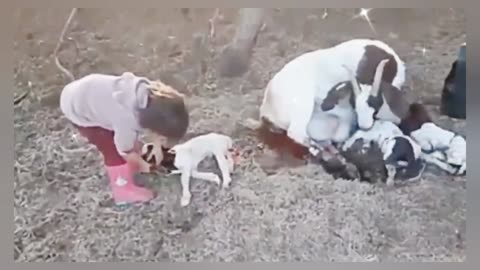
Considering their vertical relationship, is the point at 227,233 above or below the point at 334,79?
below

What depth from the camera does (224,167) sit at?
126 centimetres

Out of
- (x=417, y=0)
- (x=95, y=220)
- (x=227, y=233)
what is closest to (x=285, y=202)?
(x=227, y=233)

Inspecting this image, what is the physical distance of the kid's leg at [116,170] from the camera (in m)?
1.26

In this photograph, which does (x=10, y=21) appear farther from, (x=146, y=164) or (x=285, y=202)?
(x=285, y=202)

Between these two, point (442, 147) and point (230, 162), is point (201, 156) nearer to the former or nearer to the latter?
point (230, 162)

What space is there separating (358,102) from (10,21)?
0.73m

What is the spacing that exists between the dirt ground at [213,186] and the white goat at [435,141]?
22 mm

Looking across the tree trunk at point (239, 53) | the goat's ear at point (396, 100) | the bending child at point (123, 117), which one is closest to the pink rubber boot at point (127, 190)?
the bending child at point (123, 117)

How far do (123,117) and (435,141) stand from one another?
0.63 m

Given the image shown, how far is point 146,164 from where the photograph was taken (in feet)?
4.15

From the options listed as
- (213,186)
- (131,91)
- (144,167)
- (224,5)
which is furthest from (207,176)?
(224,5)

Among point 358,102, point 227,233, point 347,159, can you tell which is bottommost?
point 227,233

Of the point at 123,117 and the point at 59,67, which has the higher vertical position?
the point at 59,67

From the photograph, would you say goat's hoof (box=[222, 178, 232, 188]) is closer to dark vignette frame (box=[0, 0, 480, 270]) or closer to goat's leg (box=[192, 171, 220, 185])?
goat's leg (box=[192, 171, 220, 185])
